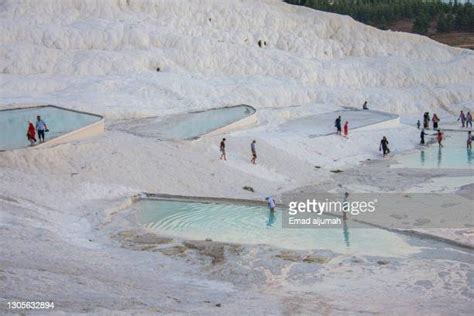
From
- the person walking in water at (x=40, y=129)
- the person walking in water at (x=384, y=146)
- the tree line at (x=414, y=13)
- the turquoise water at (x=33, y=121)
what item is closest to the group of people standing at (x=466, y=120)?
the person walking in water at (x=384, y=146)

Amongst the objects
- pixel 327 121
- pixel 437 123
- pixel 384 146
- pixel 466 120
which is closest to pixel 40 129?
pixel 384 146

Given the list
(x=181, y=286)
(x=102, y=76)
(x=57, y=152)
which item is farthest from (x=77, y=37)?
(x=181, y=286)

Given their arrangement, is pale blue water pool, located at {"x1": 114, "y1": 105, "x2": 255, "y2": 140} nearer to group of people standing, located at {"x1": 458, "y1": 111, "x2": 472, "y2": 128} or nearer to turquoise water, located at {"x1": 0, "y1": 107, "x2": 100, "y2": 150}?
turquoise water, located at {"x1": 0, "y1": 107, "x2": 100, "y2": 150}

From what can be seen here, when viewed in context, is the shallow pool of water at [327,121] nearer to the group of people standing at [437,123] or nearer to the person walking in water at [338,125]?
the person walking in water at [338,125]

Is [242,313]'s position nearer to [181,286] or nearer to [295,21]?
[181,286]

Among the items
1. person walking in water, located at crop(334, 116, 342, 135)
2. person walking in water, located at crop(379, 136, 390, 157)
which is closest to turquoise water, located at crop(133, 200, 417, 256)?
person walking in water, located at crop(379, 136, 390, 157)
